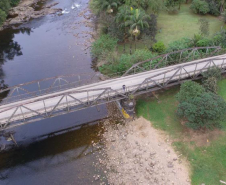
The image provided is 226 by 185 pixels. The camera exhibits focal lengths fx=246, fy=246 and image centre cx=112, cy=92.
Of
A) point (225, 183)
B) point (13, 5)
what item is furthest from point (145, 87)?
point (13, 5)

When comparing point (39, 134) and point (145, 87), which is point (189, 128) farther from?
point (39, 134)

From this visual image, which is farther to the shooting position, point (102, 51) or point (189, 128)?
point (102, 51)

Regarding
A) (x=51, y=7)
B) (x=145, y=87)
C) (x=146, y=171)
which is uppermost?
(x=51, y=7)

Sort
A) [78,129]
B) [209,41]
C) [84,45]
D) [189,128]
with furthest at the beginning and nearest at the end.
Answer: [84,45] → [209,41] → [78,129] → [189,128]

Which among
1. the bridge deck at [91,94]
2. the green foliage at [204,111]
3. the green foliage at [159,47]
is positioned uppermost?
the green foliage at [159,47]

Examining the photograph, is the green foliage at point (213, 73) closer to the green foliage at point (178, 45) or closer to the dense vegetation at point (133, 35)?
the green foliage at point (178, 45)

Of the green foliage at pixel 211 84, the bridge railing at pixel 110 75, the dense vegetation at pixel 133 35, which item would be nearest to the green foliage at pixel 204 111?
Answer: the green foliage at pixel 211 84

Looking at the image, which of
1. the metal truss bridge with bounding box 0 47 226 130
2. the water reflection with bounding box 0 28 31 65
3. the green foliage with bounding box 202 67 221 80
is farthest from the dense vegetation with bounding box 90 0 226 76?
the water reflection with bounding box 0 28 31 65
